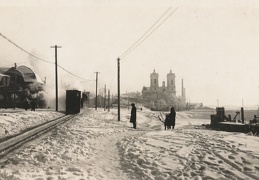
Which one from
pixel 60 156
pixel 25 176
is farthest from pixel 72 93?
pixel 25 176

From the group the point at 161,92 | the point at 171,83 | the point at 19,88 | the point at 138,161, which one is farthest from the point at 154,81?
the point at 138,161

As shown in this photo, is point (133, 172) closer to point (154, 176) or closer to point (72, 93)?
point (154, 176)

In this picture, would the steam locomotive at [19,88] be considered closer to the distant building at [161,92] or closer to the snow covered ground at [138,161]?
the snow covered ground at [138,161]

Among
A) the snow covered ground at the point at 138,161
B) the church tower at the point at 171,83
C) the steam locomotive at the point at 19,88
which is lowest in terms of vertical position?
the snow covered ground at the point at 138,161

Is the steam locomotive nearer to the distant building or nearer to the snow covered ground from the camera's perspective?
the snow covered ground

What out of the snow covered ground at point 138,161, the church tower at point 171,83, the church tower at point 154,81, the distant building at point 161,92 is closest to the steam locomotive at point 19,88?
the snow covered ground at point 138,161

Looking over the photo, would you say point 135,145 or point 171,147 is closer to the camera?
point 171,147

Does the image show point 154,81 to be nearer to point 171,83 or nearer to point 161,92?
point 161,92

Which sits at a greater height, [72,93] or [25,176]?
[72,93]

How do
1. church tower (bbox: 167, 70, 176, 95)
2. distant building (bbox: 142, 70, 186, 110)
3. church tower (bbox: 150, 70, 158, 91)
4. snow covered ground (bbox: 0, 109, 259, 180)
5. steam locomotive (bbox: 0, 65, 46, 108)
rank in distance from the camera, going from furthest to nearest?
church tower (bbox: 167, 70, 176, 95)
church tower (bbox: 150, 70, 158, 91)
distant building (bbox: 142, 70, 186, 110)
steam locomotive (bbox: 0, 65, 46, 108)
snow covered ground (bbox: 0, 109, 259, 180)

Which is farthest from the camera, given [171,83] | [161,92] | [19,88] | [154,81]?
[171,83]

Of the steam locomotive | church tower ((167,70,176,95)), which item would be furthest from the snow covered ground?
church tower ((167,70,176,95))
